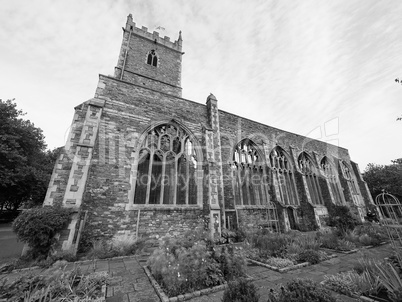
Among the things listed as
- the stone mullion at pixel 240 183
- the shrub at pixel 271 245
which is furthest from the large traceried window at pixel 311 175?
the shrub at pixel 271 245

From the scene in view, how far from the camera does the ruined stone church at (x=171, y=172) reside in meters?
7.00

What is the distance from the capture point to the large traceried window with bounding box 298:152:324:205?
14279mm

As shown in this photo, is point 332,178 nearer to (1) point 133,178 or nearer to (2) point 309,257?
(2) point 309,257

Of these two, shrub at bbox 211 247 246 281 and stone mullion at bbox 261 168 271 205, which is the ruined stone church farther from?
shrub at bbox 211 247 246 281

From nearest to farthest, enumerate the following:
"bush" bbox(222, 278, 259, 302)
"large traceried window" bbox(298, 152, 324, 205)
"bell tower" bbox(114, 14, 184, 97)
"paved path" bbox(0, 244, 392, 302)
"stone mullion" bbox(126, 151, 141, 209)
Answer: "bush" bbox(222, 278, 259, 302)
"paved path" bbox(0, 244, 392, 302)
"stone mullion" bbox(126, 151, 141, 209)
"large traceried window" bbox(298, 152, 324, 205)
"bell tower" bbox(114, 14, 184, 97)

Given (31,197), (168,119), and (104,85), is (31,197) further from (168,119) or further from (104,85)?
(168,119)

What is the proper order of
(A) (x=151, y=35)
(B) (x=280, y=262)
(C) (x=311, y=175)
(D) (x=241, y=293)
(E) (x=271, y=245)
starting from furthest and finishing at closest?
(A) (x=151, y=35) → (C) (x=311, y=175) → (E) (x=271, y=245) → (B) (x=280, y=262) → (D) (x=241, y=293)

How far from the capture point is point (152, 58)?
18.0 metres

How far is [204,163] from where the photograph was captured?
985cm

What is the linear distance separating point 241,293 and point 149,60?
20515 millimetres

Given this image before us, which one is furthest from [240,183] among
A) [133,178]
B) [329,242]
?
[133,178]

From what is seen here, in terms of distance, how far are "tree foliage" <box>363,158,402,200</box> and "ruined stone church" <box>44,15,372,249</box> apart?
1325 cm

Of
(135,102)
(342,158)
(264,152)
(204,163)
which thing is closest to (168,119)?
(135,102)

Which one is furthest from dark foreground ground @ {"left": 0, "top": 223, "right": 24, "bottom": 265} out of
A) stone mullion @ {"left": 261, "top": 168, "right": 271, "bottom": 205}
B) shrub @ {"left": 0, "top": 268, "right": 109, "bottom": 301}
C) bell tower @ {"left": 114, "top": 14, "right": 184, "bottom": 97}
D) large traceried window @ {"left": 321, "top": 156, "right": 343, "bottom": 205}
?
large traceried window @ {"left": 321, "top": 156, "right": 343, "bottom": 205}
